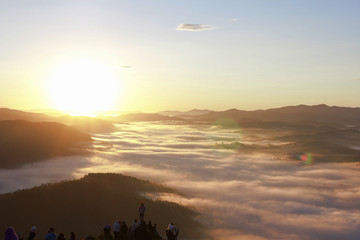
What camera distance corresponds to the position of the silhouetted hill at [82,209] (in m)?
37.4

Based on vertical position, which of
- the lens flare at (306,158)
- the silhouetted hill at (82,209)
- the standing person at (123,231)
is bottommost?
the lens flare at (306,158)

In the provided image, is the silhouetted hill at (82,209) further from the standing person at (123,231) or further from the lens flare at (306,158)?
the lens flare at (306,158)

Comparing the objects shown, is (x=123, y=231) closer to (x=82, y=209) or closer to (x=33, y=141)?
(x=82, y=209)

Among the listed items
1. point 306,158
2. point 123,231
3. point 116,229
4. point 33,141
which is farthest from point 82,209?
point 33,141

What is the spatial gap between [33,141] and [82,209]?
129371 millimetres

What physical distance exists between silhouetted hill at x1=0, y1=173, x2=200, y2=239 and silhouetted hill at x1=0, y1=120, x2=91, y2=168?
9242cm

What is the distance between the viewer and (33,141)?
158125mm

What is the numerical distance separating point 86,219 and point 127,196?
10.1 meters

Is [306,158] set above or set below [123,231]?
below

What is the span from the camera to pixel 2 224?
36250 millimetres

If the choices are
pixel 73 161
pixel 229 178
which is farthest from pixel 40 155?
pixel 229 178

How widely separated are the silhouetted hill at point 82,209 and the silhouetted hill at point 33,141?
92.4m

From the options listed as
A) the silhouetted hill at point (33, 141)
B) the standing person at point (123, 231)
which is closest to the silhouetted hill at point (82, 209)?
the standing person at point (123, 231)

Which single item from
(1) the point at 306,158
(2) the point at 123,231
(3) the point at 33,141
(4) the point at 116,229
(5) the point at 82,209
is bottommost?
(1) the point at 306,158
